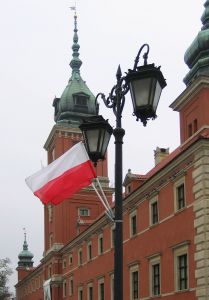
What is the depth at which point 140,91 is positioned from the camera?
7094 mm

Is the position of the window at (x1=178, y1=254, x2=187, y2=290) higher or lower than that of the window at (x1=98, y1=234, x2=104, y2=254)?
lower

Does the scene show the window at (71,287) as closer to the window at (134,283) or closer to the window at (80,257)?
the window at (80,257)

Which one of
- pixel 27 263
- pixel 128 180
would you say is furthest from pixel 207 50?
pixel 27 263

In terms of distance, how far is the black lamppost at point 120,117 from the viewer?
23.3 ft

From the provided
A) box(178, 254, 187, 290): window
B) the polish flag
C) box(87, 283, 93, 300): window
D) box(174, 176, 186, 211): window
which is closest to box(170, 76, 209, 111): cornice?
box(174, 176, 186, 211): window

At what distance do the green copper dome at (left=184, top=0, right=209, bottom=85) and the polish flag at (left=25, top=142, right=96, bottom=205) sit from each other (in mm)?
22309

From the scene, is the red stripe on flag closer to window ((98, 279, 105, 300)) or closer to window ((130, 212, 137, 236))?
window ((130, 212, 137, 236))

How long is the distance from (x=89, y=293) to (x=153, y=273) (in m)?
14.0

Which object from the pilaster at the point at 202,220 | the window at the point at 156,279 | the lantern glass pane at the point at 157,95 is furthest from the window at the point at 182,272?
the lantern glass pane at the point at 157,95

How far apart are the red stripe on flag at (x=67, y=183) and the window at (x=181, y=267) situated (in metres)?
16.9

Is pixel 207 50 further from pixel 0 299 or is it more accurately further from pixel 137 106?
pixel 0 299

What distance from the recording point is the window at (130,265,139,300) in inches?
1251

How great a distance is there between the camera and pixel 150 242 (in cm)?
2988

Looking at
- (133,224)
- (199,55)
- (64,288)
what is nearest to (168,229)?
(133,224)
